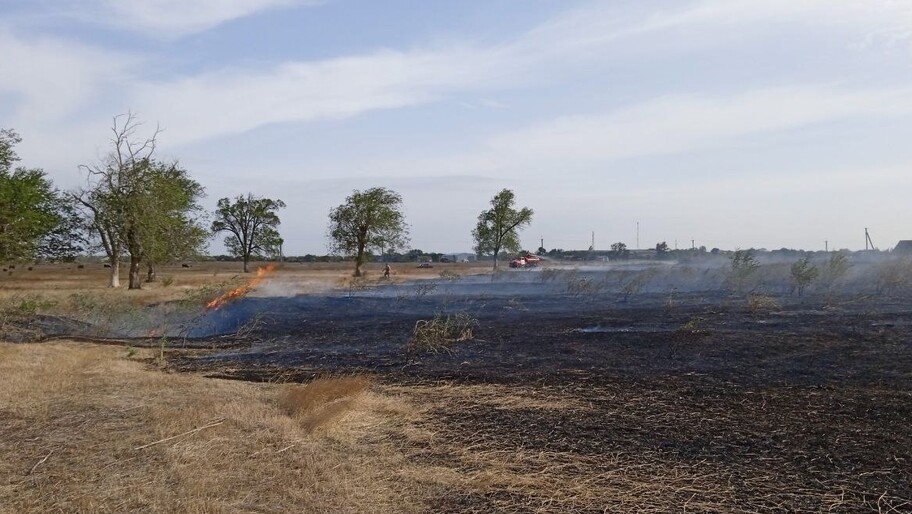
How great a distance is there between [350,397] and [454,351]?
5897 millimetres

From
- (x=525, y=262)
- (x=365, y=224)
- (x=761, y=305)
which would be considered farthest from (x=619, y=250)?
(x=761, y=305)

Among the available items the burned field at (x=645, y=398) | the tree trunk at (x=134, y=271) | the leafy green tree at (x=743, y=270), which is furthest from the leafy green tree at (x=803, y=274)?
the tree trunk at (x=134, y=271)

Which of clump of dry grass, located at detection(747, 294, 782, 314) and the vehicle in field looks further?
the vehicle in field

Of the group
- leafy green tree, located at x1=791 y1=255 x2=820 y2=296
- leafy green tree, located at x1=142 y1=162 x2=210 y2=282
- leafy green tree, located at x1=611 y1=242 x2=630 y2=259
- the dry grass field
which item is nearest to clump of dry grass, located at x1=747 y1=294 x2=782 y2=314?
leafy green tree, located at x1=791 y1=255 x2=820 y2=296

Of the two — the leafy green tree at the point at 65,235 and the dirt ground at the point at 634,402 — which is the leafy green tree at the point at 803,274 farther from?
the leafy green tree at the point at 65,235

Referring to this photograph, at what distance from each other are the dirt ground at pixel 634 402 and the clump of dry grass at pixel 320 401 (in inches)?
28.4

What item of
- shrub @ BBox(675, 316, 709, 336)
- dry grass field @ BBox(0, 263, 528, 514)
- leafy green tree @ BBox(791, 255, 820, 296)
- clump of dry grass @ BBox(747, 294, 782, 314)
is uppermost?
leafy green tree @ BBox(791, 255, 820, 296)

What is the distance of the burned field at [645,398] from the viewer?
5.77 meters

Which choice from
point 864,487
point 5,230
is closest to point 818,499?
point 864,487

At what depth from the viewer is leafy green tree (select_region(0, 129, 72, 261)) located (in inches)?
1298

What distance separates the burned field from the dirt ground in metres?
0.03

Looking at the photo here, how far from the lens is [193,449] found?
6.91 m

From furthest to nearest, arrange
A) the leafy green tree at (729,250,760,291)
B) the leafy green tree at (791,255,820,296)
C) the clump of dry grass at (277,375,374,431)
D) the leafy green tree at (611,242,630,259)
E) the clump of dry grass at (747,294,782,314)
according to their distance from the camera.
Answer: the leafy green tree at (611,242,630,259)
the leafy green tree at (729,250,760,291)
the leafy green tree at (791,255,820,296)
the clump of dry grass at (747,294,782,314)
the clump of dry grass at (277,375,374,431)

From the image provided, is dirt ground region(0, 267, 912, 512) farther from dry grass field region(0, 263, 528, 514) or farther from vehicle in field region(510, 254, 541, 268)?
vehicle in field region(510, 254, 541, 268)
